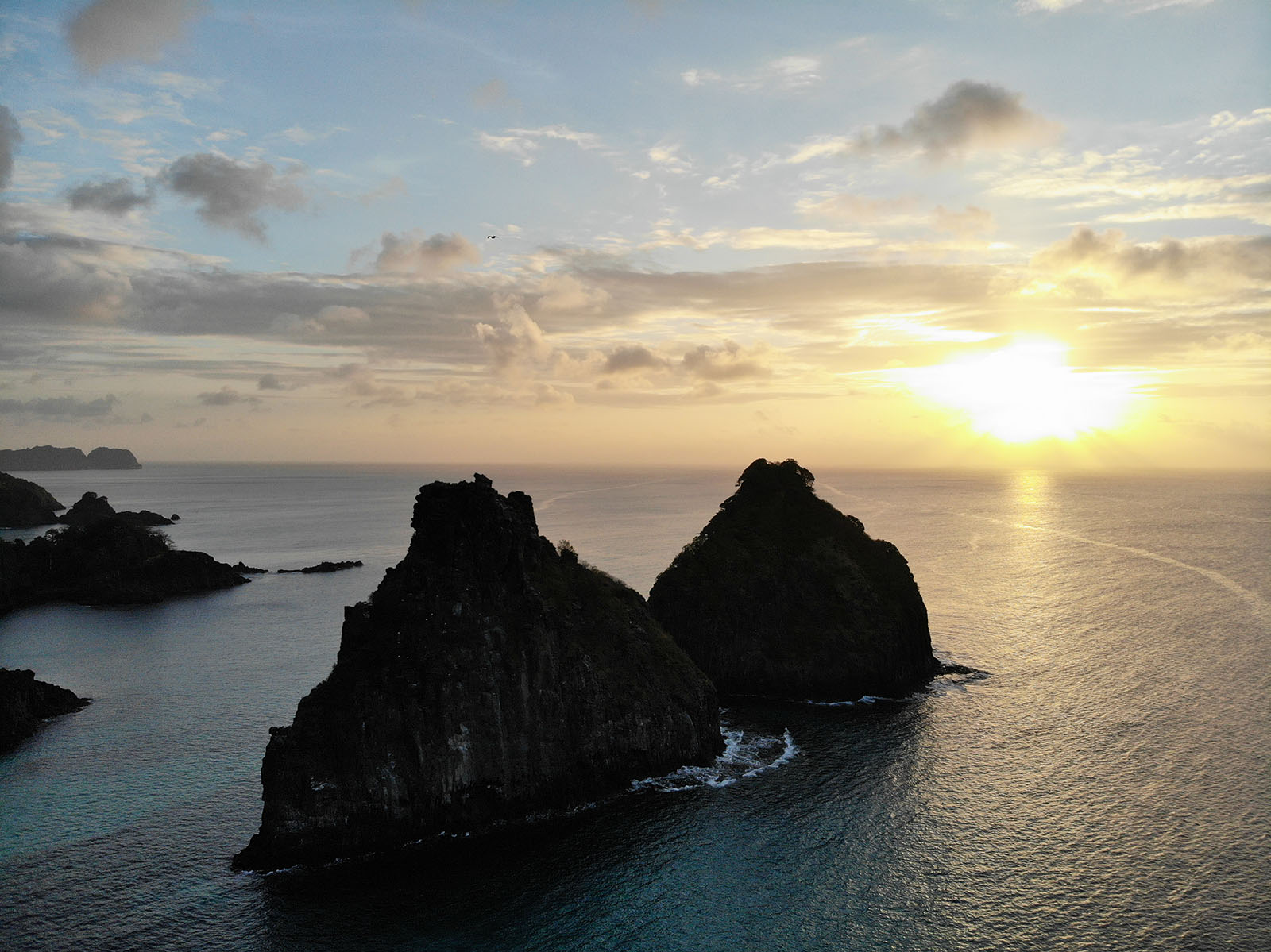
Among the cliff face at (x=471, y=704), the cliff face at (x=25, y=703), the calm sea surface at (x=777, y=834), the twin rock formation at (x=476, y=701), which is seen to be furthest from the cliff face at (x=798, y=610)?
the cliff face at (x=25, y=703)

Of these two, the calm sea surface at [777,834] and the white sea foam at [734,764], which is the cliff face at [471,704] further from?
the calm sea surface at [777,834]

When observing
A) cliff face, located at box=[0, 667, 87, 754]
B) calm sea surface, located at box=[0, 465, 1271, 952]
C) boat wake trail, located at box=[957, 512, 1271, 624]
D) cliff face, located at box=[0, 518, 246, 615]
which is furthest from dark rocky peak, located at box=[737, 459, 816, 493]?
cliff face, located at box=[0, 518, 246, 615]

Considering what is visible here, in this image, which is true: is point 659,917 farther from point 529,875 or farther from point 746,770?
point 746,770

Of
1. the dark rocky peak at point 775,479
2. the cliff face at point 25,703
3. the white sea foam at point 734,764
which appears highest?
the dark rocky peak at point 775,479

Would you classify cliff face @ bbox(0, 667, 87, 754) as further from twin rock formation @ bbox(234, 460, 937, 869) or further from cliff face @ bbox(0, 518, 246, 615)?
cliff face @ bbox(0, 518, 246, 615)

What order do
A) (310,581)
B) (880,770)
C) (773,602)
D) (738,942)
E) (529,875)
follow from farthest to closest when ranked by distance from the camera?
(310,581)
(773,602)
(880,770)
(529,875)
(738,942)

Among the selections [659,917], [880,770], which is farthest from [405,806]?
[880,770]
